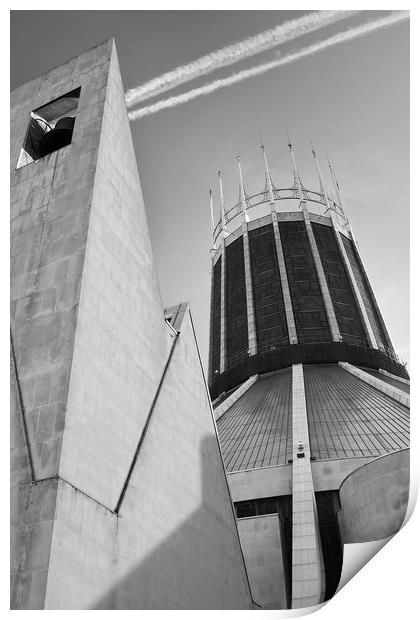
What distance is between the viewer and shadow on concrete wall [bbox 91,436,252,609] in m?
10.4

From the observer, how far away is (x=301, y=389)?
34750 millimetres

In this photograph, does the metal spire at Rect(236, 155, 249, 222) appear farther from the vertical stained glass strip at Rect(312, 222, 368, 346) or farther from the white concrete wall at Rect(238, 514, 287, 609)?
the white concrete wall at Rect(238, 514, 287, 609)

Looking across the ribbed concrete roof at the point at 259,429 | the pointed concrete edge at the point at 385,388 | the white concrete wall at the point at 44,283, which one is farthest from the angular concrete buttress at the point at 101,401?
the pointed concrete edge at the point at 385,388

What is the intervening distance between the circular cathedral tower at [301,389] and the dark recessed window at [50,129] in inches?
624

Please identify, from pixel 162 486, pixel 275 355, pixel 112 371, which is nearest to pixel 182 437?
pixel 162 486

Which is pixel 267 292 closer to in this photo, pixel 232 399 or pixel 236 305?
pixel 236 305

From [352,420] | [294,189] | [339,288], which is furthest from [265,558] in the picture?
[294,189]

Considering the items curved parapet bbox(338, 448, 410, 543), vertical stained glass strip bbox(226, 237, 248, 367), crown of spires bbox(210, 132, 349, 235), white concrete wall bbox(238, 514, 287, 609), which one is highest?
crown of spires bbox(210, 132, 349, 235)

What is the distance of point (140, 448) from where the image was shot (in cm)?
1195

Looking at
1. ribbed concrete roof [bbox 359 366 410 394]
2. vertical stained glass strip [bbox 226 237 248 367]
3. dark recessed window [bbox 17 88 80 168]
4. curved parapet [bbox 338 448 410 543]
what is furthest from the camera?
vertical stained glass strip [bbox 226 237 248 367]

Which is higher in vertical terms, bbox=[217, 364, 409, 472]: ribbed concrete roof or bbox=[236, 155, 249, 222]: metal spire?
bbox=[236, 155, 249, 222]: metal spire

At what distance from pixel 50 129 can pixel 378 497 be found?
678 inches

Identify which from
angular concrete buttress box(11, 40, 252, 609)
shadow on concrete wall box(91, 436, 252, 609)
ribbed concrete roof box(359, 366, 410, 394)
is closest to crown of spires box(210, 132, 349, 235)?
ribbed concrete roof box(359, 366, 410, 394)

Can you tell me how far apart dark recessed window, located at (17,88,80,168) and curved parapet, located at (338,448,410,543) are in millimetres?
15811
